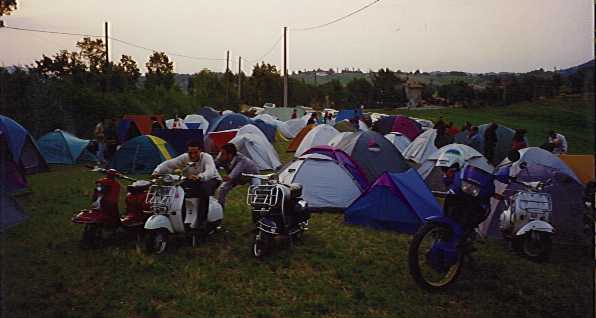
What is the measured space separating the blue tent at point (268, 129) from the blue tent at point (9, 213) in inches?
599

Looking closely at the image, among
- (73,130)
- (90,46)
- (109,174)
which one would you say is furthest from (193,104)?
(109,174)

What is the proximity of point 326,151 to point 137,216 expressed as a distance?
4240 mm

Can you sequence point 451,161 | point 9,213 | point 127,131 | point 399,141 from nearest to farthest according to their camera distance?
1. point 451,161
2. point 9,213
3. point 127,131
4. point 399,141

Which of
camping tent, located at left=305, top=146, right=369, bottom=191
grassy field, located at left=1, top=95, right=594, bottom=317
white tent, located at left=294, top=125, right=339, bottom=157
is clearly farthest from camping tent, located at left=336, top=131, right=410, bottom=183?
white tent, located at left=294, top=125, right=339, bottom=157

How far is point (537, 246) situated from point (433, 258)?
1.99 meters

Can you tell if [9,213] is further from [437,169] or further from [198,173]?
[437,169]

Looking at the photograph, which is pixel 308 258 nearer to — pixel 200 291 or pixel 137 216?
pixel 200 291

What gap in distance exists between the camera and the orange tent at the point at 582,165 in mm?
7781

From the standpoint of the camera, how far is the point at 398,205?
721 cm

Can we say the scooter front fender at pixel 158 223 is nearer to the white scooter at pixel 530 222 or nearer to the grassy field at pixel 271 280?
the grassy field at pixel 271 280

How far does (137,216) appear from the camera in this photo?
609 cm

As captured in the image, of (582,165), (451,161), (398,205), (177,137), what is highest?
(451,161)

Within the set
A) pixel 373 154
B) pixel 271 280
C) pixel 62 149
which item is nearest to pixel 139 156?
pixel 62 149

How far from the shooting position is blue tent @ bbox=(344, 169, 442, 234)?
710cm
